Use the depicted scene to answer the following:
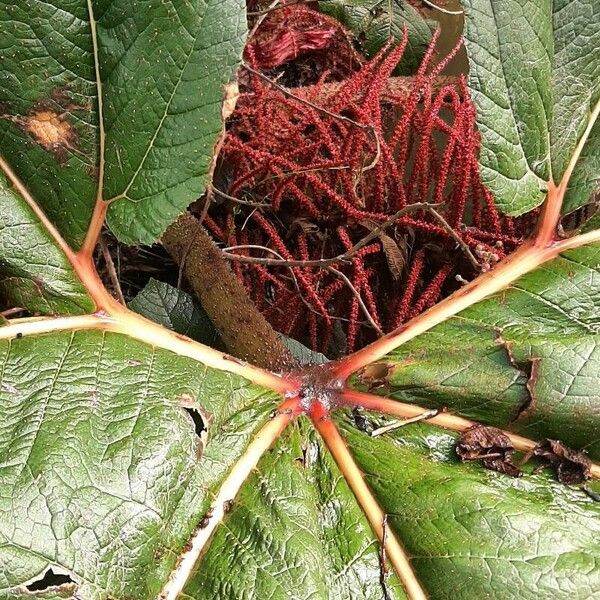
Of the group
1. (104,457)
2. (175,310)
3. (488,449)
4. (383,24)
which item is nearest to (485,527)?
(488,449)

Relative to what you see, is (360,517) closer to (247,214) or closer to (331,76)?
(247,214)

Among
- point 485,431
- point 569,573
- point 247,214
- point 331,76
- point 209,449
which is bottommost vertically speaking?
point 569,573

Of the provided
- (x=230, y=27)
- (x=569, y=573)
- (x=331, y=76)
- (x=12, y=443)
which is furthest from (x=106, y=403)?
(x=331, y=76)

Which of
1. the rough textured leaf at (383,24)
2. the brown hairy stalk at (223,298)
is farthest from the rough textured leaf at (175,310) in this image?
the rough textured leaf at (383,24)

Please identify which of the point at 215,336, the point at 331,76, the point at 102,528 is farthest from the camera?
the point at 331,76

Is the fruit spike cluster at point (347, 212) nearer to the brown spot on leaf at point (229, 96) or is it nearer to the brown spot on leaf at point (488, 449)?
the brown spot on leaf at point (488, 449)

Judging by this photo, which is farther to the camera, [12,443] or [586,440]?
[586,440]

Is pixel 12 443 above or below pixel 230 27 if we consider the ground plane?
below
